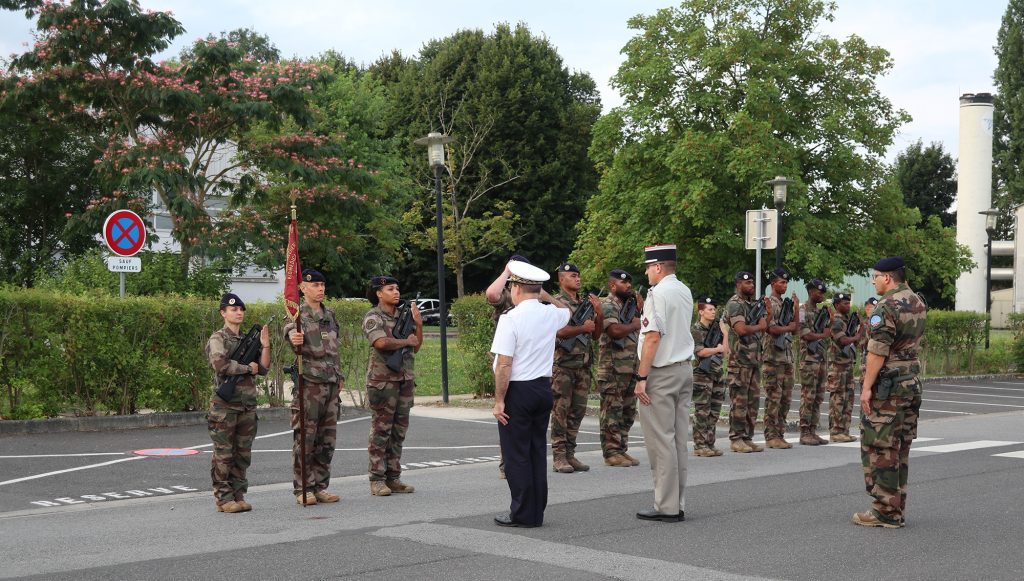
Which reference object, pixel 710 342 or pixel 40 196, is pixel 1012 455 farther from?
pixel 40 196

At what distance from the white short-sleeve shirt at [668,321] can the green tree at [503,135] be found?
41.6 meters

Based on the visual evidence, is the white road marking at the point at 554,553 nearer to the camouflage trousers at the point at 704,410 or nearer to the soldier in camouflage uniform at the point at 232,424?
the soldier in camouflage uniform at the point at 232,424

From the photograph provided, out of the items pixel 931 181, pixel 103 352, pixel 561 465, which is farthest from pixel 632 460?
pixel 931 181

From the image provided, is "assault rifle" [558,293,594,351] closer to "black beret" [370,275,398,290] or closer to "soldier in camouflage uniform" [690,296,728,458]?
"soldier in camouflage uniform" [690,296,728,458]

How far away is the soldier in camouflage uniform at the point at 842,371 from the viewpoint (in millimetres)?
14797

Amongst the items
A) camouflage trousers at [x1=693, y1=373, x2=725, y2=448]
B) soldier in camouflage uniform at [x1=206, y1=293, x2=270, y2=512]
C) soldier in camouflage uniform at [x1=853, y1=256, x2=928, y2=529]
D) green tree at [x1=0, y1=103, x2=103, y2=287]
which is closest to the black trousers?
soldier in camouflage uniform at [x1=206, y1=293, x2=270, y2=512]

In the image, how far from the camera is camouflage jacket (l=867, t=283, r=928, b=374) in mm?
8508

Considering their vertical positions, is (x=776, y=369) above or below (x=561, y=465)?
above

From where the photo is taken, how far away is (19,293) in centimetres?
1483

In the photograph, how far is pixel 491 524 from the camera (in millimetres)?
8477

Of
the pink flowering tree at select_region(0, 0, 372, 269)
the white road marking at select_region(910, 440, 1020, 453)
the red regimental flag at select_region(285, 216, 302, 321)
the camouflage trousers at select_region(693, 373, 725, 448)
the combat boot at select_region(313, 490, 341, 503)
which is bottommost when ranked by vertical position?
the white road marking at select_region(910, 440, 1020, 453)

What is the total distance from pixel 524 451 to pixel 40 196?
21.8 meters

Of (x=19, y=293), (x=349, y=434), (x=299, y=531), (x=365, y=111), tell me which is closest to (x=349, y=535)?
(x=299, y=531)

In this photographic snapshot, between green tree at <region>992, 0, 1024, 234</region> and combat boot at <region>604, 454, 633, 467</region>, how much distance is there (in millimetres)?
67008
